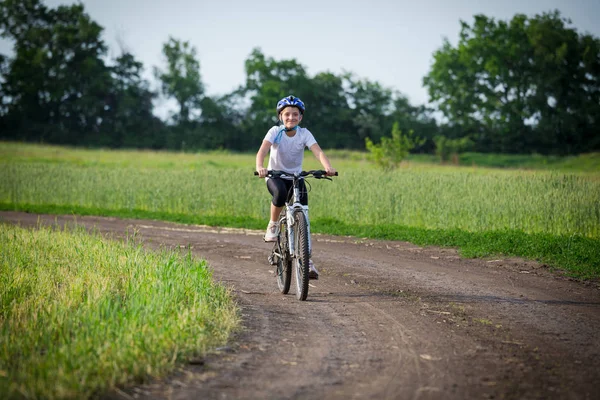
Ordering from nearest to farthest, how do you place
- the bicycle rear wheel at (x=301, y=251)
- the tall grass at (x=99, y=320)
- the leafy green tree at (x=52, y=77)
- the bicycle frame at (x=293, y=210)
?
the tall grass at (x=99, y=320) < the bicycle rear wheel at (x=301, y=251) < the bicycle frame at (x=293, y=210) < the leafy green tree at (x=52, y=77)

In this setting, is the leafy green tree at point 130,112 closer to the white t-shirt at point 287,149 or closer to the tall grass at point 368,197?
the tall grass at point 368,197

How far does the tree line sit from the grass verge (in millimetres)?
50778

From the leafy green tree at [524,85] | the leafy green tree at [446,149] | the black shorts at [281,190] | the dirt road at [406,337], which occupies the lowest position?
the dirt road at [406,337]

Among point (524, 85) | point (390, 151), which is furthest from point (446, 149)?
point (390, 151)

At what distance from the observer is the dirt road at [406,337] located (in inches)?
200

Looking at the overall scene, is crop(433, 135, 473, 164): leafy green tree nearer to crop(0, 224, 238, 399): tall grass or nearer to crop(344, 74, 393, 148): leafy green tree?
crop(344, 74, 393, 148): leafy green tree

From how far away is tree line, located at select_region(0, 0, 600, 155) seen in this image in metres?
68.3

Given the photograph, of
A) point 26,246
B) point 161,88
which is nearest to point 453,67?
point 161,88

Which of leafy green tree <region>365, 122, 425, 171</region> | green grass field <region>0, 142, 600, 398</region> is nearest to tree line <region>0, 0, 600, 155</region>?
leafy green tree <region>365, 122, 425, 171</region>

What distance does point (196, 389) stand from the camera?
501 centimetres

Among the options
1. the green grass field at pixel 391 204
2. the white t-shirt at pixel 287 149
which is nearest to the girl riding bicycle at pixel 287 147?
the white t-shirt at pixel 287 149

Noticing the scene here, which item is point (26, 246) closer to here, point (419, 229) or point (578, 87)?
point (419, 229)

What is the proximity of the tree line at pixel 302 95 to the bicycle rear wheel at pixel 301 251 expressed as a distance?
6073 centimetres

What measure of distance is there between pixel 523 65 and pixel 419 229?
58472mm
